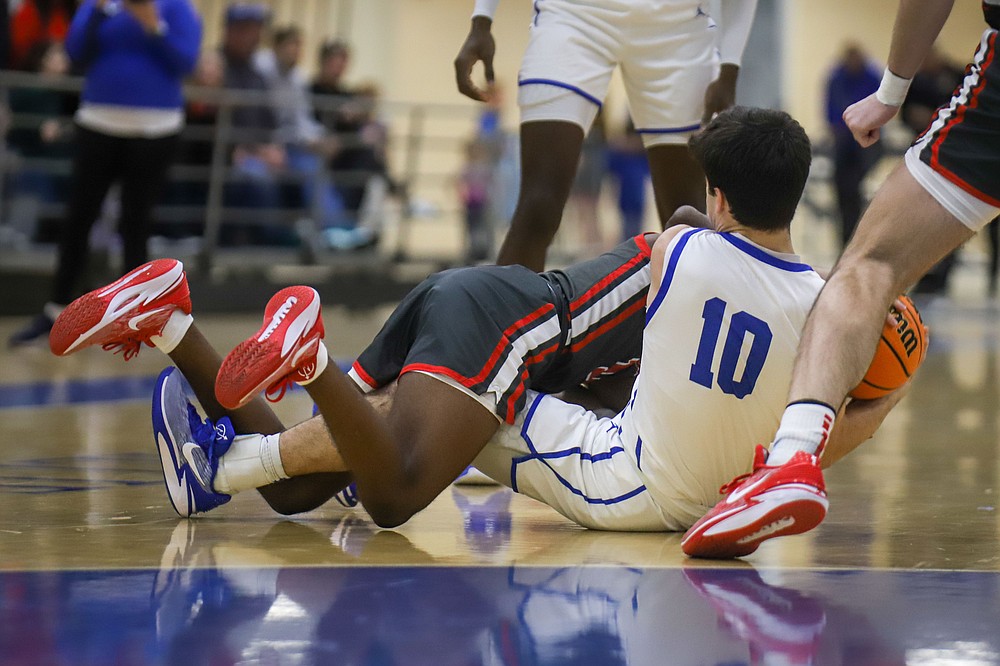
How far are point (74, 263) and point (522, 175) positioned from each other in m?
3.61

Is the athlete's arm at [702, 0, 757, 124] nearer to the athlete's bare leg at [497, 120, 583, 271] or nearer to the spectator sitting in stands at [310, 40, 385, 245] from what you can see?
the athlete's bare leg at [497, 120, 583, 271]

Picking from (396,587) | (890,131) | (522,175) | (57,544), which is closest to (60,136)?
(522,175)

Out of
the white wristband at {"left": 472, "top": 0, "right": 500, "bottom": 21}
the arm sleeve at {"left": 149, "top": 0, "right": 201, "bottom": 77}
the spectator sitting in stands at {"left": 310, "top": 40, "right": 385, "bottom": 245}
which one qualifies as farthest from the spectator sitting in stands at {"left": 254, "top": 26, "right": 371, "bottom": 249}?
the white wristband at {"left": 472, "top": 0, "right": 500, "bottom": 21}

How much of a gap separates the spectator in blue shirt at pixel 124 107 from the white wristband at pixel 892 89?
472cm

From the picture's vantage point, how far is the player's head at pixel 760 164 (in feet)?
9.09

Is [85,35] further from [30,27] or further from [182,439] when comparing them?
[182,439]

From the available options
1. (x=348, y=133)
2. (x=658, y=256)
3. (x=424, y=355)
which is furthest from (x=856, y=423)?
(x=348, y=133)

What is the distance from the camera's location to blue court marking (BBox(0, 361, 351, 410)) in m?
5.19

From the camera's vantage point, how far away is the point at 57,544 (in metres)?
2.70

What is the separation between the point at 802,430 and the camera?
102 inches

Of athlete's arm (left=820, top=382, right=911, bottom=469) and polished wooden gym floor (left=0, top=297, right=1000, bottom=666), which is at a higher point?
athlete's arm (left=820, top=382, right=911, bottom=469)

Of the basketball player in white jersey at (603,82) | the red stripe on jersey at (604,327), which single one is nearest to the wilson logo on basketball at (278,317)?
the red stripe on jersey at (604,327)

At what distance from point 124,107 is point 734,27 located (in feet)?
11.9

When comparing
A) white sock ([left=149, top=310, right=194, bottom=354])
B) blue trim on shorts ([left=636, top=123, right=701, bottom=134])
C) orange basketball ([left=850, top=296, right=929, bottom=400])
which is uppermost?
blue trim on shorts ([left=636, top=123, right=701, bottom=134])
